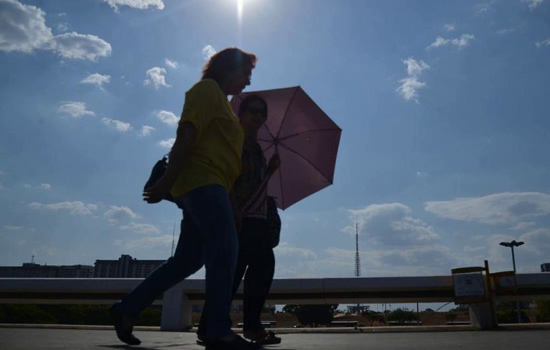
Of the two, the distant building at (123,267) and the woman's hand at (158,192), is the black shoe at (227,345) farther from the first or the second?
the distant building at (123,267)

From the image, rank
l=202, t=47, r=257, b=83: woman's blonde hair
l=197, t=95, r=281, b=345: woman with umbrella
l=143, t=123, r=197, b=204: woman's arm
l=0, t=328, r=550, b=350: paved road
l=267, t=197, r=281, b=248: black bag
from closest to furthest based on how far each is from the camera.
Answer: l=143, t=123, r=197, b=204: woman's arm
l=202, t=47, r=257, b=83: woman's blonde hair
l=0, t=328, r=550, b=350: paved road
l=197, t=95, r=281, b=345: woman with umbrella
l=267, t=197, r=281, b=248: black bag

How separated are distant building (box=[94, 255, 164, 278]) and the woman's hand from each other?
144m

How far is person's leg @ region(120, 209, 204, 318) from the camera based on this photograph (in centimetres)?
288

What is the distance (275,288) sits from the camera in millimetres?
13352

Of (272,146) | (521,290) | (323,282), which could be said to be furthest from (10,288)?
(521,290)

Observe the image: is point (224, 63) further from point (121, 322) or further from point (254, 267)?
point (254, 267)

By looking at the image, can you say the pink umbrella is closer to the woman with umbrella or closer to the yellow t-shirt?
the woman with umbrella

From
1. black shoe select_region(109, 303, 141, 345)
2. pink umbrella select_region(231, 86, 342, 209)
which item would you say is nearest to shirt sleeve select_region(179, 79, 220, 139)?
black shoe select_region(109, 303, 141, 345)

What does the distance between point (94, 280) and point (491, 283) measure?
11.2m

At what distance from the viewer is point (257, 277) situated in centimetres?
404

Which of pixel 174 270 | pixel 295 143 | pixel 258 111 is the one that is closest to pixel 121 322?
pixel 174 270

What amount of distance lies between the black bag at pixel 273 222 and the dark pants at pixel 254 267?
180mm

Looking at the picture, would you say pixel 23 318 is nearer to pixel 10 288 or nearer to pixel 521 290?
pixel 10 288

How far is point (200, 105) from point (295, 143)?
2930 mm
